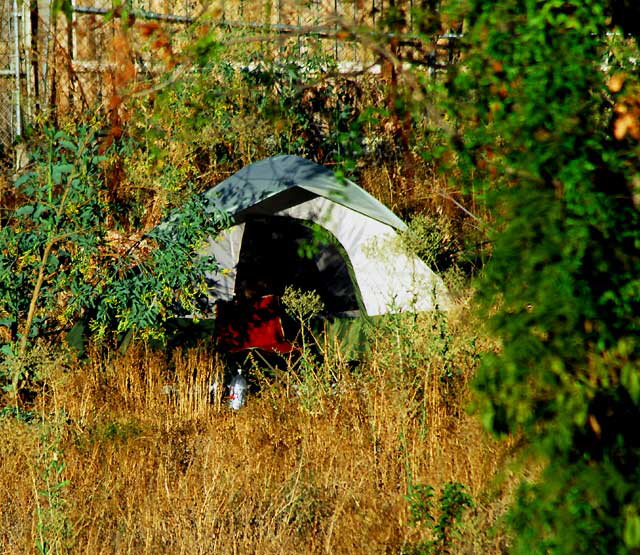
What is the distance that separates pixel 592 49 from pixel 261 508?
2.20 metres

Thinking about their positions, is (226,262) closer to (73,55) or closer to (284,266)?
(284,266)

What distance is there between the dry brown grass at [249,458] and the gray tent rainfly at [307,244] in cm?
85

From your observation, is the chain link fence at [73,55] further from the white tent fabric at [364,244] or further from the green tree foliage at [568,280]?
the green tree foliage at [568,280]

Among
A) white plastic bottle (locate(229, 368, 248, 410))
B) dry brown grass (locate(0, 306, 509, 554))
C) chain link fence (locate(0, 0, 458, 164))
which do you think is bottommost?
white plastic bottle (locate(229, 368, 248, 410))

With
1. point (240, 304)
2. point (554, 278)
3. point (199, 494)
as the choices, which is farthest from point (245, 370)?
point (554, 278)

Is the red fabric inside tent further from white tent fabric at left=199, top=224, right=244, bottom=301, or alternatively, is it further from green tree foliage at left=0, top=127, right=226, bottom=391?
green tree foliage at left=0, top=127, right=226, bottom=391

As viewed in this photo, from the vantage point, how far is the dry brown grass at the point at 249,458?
12.0 feet

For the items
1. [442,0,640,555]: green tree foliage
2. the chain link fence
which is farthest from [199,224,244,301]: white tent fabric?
[442,0,640,555]: green tree foliage

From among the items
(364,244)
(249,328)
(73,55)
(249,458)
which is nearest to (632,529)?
(249,458)

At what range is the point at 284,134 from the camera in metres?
9.12

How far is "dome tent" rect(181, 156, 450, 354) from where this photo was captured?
6320 millimetres

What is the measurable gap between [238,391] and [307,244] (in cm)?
99

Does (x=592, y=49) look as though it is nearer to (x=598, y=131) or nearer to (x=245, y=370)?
(x=598, y=131)

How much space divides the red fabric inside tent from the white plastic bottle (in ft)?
0.72
